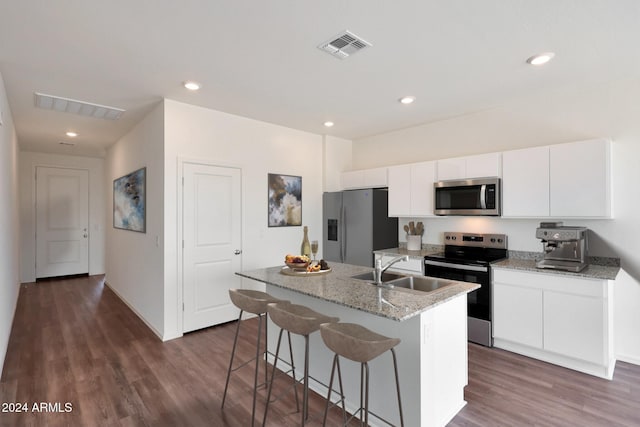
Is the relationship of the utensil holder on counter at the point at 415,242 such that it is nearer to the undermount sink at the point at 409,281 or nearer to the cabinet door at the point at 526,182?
the cabinet door at the point at 526,182

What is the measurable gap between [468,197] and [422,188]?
601mm

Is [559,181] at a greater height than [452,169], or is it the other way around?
[452,169]

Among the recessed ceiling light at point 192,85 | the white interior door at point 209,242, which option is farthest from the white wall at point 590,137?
the recessed ceiling light at point 192,85

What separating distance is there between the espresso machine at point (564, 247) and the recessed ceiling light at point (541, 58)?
1.47 m

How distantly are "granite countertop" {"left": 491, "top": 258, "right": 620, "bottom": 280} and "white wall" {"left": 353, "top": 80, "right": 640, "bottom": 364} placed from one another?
0.14 m

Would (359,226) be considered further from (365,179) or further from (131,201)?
(131,201)

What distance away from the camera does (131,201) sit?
4676 millimetres

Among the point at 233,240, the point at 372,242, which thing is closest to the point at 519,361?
the point at 372,242

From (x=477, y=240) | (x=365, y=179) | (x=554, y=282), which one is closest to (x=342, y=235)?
(x=365, y=179)

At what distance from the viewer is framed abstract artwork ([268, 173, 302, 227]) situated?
180 inches

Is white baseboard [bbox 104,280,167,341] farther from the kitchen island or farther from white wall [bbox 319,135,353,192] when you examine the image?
white wall [bbox 319,135,353,192]

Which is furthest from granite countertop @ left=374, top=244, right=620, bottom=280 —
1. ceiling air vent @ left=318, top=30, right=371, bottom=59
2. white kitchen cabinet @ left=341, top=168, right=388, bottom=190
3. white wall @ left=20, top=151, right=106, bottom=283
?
white wall @ left=20, top=151, right=106, bottom=283

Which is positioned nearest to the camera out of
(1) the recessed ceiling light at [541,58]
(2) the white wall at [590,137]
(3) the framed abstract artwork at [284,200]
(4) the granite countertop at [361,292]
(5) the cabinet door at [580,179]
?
(4) the granite countertop at [361,292]

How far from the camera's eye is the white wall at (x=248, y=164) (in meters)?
3.65
